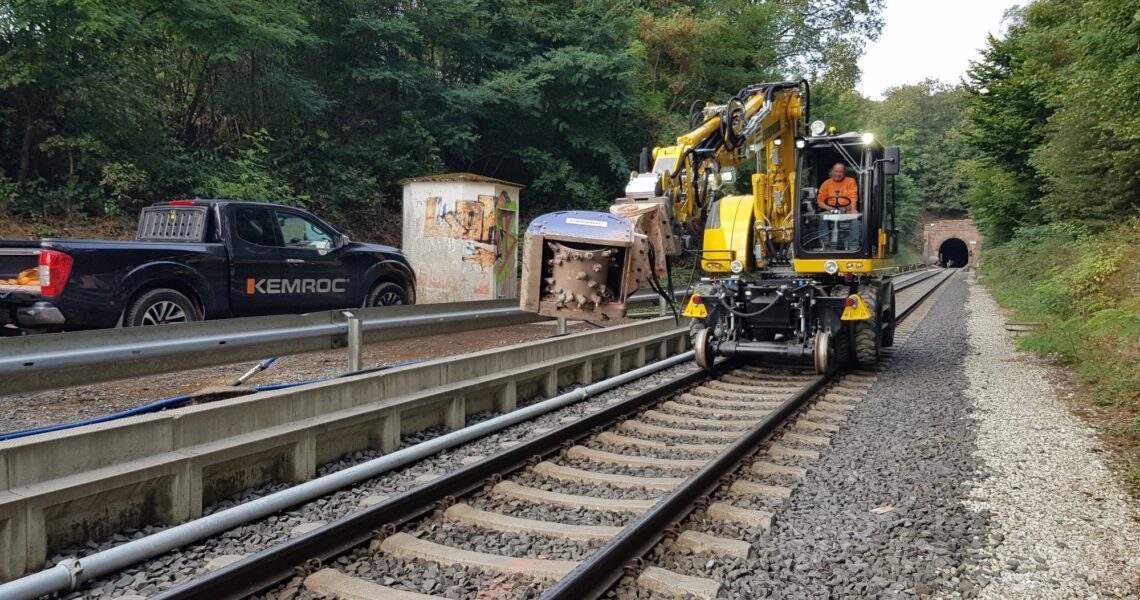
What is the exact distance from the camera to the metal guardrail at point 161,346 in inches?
216

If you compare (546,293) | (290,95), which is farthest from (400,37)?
(546,293)

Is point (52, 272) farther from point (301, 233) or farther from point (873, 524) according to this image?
point (873, 524)

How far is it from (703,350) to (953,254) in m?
87.3

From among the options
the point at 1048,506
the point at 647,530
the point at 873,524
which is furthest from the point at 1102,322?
the point at 647,530

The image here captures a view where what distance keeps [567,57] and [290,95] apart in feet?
26.4

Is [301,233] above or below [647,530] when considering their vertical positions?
above

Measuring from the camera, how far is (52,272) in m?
7.39

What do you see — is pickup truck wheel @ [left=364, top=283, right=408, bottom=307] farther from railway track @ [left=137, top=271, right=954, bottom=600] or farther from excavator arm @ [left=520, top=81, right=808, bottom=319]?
railway track @ [left=137, top=271, right=954, bottom=600]

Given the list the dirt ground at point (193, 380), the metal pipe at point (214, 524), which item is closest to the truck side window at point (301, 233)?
the dirt ground at point (193, 380)

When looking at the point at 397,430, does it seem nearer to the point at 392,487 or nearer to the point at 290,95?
the point at 392,487

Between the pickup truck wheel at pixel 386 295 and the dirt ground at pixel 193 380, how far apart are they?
0.65 meters

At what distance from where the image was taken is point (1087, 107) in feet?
51.6

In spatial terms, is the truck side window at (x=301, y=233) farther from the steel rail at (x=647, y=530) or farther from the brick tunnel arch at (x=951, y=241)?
the brick tunnel arch at (x=951, y=241)

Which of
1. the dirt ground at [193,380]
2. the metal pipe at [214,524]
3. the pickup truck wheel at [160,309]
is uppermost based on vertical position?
the pickup truck wheel at [160,309]
